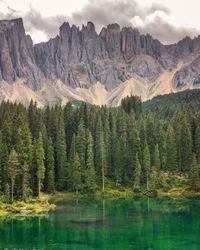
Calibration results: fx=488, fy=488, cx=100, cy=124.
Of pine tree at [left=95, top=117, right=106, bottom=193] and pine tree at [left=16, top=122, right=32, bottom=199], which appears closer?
pine tree at [left=16, top=122, right=32, bottom=199]

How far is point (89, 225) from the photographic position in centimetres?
7831

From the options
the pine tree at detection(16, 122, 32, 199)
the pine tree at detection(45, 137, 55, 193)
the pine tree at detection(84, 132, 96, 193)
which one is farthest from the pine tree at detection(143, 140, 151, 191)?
the pine tree at detection(16, 122, 32, 199)

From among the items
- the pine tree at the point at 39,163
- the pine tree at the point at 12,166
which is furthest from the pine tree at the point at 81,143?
the pine tree at the point at 12,166

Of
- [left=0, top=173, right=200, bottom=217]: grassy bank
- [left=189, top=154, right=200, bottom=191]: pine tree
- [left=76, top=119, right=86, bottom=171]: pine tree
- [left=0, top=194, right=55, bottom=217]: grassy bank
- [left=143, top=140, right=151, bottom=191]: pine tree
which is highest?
[left=76, top=119, right=86, bottom=171]: pine tree

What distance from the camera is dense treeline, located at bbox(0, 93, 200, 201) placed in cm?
11494

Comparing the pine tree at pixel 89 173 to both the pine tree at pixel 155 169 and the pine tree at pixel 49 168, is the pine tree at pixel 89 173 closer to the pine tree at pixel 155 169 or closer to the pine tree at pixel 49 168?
the pine tree at pixel 49 168

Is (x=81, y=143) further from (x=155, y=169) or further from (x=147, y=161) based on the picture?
(x=155, y=169)

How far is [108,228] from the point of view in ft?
248

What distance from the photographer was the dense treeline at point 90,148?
11494 cm

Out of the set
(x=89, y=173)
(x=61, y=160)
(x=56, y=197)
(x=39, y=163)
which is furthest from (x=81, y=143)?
(x=39, y=163)

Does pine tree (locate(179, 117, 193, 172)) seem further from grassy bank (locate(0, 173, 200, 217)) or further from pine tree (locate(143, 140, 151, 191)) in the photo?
pine tree (locate(143, 140, 151, 191))

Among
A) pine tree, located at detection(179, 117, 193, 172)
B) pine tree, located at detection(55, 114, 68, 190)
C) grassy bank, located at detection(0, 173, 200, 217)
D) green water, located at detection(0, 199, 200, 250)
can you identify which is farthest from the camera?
pine tree, located at detection(179, 117, 193, 172)

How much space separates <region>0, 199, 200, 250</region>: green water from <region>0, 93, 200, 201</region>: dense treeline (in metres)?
16.6

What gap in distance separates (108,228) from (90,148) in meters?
65.0
